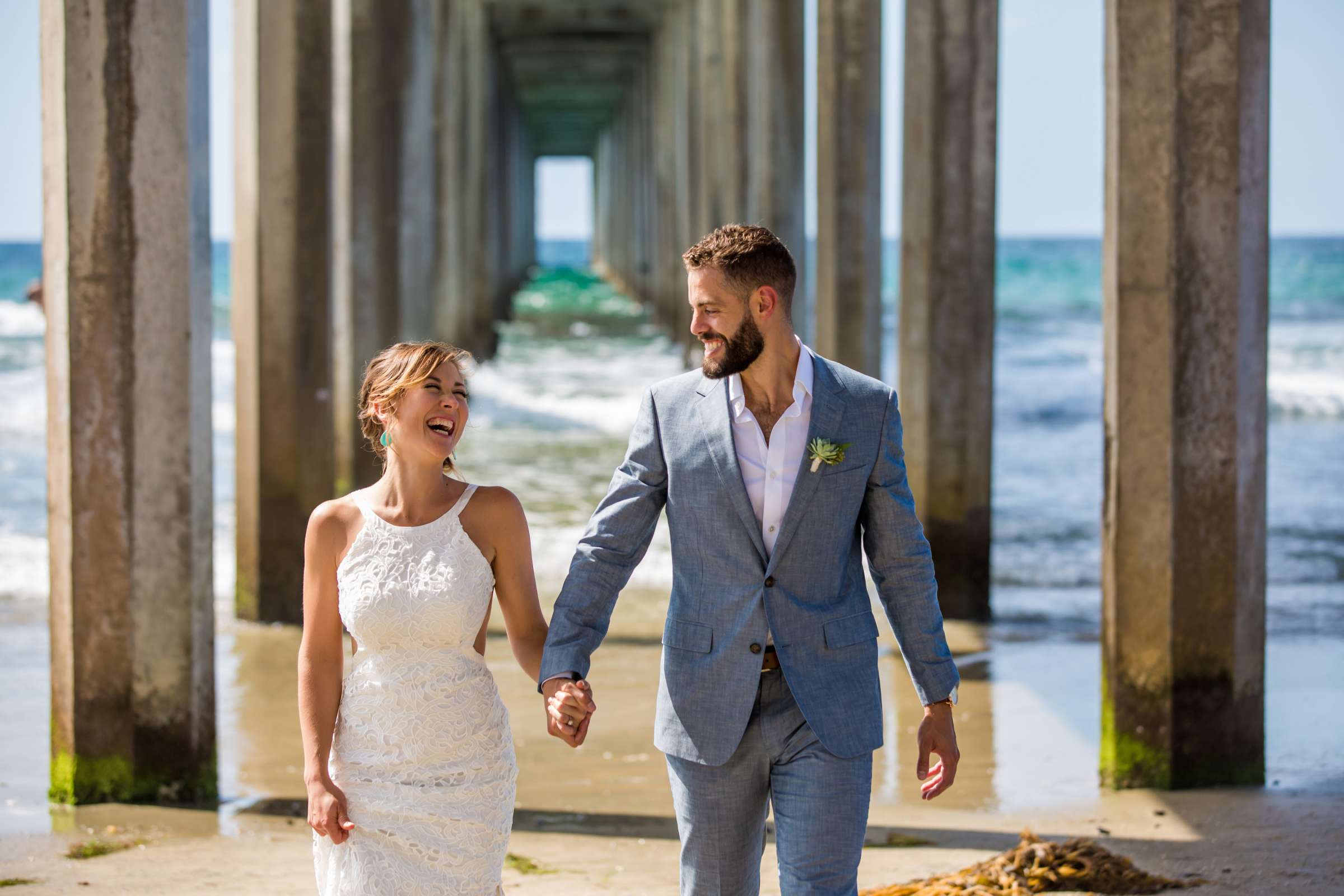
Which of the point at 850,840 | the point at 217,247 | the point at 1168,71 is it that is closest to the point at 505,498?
the point at 850,840

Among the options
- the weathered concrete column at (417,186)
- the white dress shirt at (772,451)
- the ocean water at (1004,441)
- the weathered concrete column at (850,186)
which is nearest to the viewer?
the white dress shirt at (772,451)

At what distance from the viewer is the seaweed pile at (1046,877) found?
11.5 feet

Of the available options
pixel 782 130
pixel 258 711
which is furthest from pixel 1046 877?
pixel 782 130

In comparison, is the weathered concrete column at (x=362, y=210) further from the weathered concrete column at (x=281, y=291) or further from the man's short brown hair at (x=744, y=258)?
the man's short brown hair at (x=744, y=258)

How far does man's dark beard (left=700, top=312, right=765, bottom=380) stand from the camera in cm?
258

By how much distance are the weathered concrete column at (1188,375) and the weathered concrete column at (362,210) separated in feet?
16.8

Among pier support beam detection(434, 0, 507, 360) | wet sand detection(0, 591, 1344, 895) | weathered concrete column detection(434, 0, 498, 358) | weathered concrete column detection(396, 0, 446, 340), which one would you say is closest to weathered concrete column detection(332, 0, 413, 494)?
weathered concrete column detection(396, 0, 446, 340)

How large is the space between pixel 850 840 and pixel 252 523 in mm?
5459

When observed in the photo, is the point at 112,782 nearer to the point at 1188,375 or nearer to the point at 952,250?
the point at 1188,375

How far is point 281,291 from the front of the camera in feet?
23.9

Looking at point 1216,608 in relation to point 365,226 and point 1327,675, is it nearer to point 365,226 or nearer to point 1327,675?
point 1327,675

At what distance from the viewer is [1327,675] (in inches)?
257

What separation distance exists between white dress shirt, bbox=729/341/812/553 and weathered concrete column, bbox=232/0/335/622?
16.3 ft

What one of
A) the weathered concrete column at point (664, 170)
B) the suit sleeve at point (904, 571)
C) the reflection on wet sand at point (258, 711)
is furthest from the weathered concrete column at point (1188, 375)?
the weathered concrete column at point (664, 170)
